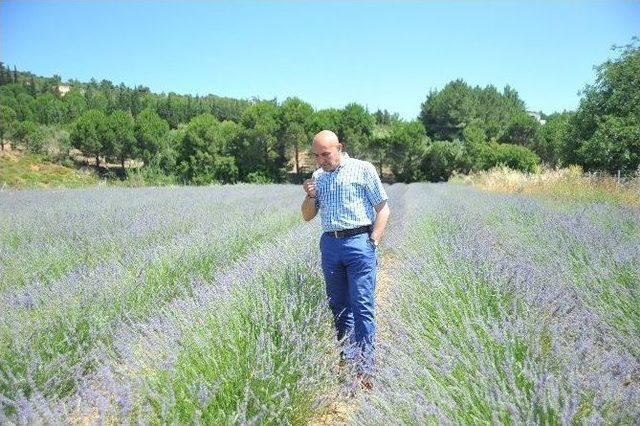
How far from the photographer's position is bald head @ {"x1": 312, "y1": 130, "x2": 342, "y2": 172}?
2.81 m

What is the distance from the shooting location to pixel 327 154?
111 inches

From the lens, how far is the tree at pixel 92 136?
140 feet

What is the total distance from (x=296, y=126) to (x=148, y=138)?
15079 millimetres

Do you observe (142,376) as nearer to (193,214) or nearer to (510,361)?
(510,361)

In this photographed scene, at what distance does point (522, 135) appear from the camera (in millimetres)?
42750

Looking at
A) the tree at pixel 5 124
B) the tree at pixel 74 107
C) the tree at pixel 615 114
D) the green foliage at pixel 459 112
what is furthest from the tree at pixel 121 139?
the tree at pixel 615 114

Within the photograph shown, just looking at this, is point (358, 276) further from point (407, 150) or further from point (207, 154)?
point (207, 154)

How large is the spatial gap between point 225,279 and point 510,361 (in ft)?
7.12

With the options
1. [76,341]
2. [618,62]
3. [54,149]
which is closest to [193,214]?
[76,341]

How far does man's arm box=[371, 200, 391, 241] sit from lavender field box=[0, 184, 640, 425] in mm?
490

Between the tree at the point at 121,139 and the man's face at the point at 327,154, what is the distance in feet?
143

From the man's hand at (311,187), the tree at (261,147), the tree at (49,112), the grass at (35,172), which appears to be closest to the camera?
the man's hand at (311,187)

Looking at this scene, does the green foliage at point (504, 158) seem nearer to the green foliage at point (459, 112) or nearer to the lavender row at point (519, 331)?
the green foliage at point (459, 112)

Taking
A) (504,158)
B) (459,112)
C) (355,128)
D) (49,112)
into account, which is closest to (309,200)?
(504,158)
